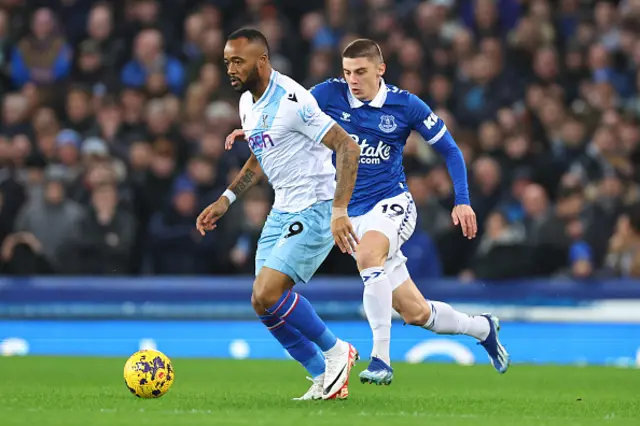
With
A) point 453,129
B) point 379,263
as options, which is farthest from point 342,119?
point 453,129

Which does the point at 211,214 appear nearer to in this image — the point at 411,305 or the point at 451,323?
Result: the point at 411,305

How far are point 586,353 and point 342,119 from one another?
5.17 meters

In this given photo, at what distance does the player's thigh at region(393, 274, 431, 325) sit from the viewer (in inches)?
352

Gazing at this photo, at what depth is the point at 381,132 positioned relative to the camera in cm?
898

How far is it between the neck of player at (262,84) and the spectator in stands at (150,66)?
7592 millimetres

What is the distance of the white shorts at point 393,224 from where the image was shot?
28.8 feet

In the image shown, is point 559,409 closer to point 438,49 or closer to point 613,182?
point 613,182

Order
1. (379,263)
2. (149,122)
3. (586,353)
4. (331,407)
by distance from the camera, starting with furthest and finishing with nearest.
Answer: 1. (149,122)
2. (586,353)
3. (379,263)
4. (331,407)

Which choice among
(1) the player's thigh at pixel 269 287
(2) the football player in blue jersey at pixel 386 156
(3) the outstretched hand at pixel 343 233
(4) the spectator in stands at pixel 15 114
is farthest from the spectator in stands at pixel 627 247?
(4) the spectator in stands at pixel 15 114

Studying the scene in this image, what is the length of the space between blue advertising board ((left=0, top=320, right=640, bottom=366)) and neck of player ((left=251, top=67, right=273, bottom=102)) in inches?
204

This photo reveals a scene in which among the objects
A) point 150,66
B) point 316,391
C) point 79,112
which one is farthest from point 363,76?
point 150,66

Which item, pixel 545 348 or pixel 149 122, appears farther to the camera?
pixel 149 122

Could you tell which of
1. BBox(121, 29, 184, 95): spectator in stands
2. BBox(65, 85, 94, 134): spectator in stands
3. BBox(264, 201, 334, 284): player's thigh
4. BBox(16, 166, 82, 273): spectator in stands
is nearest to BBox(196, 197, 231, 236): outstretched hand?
BBox(264, 201, 334, 284): player's thigh

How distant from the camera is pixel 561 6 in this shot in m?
17.2
